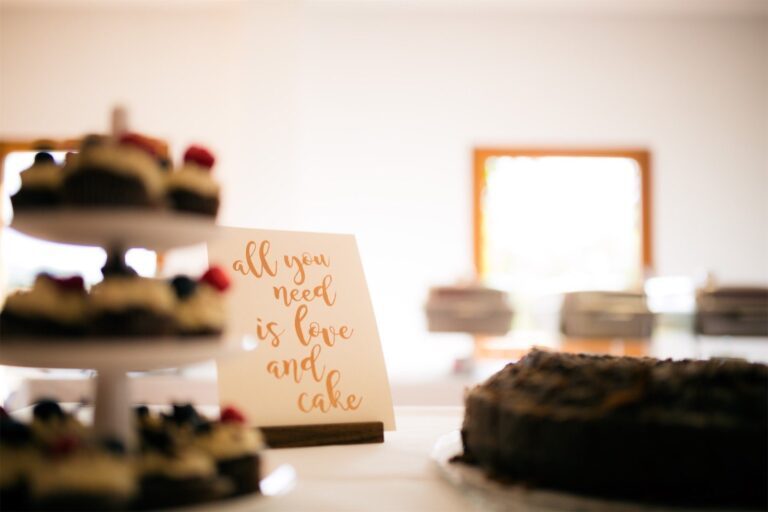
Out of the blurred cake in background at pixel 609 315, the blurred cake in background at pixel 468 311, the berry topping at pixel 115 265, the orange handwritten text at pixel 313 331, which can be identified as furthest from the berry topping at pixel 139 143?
the blurred cake in background at pixel 609 315

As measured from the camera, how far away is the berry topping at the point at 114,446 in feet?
1.73

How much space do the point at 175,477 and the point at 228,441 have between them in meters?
0.07

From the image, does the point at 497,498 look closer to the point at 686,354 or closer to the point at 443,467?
the point at 443,467

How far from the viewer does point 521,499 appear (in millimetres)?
594

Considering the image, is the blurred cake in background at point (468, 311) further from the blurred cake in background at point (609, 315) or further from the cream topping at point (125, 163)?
the cream topping at point (125, 163)

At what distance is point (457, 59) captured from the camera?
18.2 ft

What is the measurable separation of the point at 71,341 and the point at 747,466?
60 cm

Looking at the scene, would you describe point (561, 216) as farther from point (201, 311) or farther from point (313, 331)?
point (201, 311)

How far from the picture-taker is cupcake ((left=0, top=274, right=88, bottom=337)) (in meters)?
0.61

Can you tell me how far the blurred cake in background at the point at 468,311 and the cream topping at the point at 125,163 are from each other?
11.4ft

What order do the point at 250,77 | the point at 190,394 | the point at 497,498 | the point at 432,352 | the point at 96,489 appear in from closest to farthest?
the point at 96,489 < the point at 497,498 < the point at 190,394 < the point at 250,77 < the point at 432,352

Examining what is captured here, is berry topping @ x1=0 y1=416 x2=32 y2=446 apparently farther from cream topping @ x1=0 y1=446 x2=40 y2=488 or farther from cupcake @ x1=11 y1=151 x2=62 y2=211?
cupcake @ x1=11 y1=151 x2=62 y2=211

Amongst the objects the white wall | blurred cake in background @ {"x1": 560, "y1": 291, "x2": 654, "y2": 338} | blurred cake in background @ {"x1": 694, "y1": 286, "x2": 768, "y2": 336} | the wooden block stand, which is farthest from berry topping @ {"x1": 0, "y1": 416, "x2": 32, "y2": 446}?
the white wall

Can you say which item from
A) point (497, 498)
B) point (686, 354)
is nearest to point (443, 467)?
point (497, 498)
